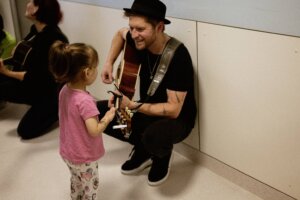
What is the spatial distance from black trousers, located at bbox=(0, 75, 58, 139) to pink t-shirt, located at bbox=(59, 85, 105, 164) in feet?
3.41

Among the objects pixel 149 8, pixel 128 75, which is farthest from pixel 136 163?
pixel 149 8

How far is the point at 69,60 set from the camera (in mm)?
1396

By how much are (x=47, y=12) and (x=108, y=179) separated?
122 cm

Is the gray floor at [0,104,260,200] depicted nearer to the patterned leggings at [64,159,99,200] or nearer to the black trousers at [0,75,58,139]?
the black trousers at [0,75,58,139]

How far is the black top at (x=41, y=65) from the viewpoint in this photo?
242 centimetres

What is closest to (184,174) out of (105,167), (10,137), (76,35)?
(105,167)

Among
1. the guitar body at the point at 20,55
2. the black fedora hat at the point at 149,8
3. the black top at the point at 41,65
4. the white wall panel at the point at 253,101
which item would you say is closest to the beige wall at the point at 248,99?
the white wall panel at the point at 253,101

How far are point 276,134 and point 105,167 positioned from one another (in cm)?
102

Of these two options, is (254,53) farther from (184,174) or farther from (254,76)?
(184,174)

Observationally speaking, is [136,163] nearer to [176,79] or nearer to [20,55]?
[176,79]

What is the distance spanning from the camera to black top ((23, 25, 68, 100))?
2.42 m

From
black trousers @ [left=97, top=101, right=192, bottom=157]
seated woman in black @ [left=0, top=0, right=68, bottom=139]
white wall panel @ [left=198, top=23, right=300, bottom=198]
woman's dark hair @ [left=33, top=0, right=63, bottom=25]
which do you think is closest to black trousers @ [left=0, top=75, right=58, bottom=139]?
seated woman in black @ [left=0, top=0, right=68, bottom=139]

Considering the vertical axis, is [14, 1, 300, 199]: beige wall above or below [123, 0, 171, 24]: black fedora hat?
below

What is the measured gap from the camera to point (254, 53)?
1593 mm
